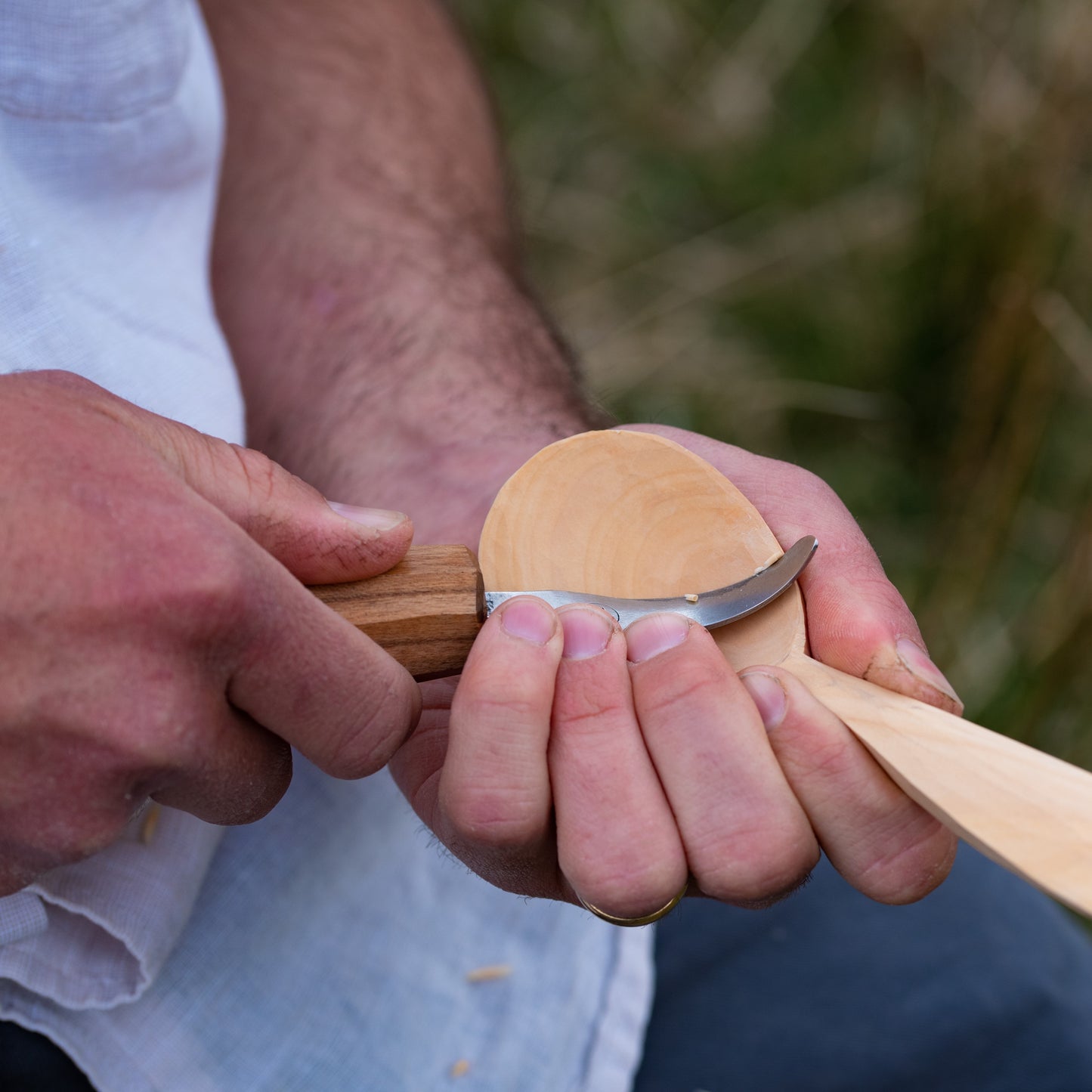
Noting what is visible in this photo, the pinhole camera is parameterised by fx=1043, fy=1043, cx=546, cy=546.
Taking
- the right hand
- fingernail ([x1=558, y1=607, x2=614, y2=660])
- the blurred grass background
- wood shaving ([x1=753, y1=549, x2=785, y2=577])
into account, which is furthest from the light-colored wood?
the blurred grass background

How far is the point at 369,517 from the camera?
28.4 inches

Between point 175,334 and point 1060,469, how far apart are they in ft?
6.67

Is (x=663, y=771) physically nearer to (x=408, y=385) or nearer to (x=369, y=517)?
(x=369, y=517)

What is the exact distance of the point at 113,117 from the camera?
2.77ft

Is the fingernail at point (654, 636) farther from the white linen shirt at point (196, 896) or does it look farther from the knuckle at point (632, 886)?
the white linen shirt at point (196, 896)

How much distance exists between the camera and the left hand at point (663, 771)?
690mm

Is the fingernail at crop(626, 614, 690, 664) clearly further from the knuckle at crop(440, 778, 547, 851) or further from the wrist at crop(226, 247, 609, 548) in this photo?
the wrist at crop(226, 247, 609, 548)

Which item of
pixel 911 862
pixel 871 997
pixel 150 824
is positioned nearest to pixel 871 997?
pixel 871 997

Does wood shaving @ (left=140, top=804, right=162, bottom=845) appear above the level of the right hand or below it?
below

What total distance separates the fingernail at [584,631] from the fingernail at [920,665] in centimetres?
21

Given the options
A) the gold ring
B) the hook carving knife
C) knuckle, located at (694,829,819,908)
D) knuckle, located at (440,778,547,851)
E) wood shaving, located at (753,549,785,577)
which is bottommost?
the gold ring

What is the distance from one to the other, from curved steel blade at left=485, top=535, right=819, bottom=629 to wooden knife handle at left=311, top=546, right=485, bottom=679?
1.9 inches

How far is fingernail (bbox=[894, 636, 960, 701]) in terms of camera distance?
0.72 meters

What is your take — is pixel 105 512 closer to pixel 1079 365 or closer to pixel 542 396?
pixel 542 396
